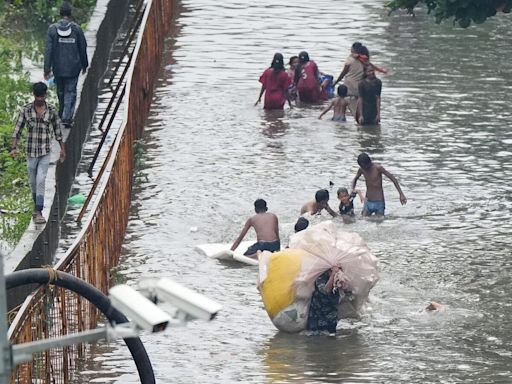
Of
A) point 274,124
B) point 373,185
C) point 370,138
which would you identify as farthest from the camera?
point 274,124

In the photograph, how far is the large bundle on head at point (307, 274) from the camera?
16.5 metres

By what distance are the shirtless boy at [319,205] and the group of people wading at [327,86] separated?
537cm

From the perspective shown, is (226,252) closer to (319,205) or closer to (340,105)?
(319,205)

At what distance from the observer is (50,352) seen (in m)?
14.5

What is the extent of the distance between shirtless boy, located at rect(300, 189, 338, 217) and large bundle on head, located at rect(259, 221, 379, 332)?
3.49 metres

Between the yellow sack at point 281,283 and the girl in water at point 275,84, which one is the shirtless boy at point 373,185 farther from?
the girl in water at point 275,84

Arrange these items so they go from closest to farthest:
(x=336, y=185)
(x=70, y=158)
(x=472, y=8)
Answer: (x=472, y=8)
(x=70, y=158)
(x=336, y=185)

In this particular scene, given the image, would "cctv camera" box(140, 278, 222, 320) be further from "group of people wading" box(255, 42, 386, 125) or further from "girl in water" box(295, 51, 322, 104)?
"girl in water" box(295, 51, 322, 104)

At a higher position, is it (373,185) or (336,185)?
(373,185)

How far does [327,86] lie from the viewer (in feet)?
92.0

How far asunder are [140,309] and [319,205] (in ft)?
41.5

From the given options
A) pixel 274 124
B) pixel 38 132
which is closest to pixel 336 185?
pixel 274 124

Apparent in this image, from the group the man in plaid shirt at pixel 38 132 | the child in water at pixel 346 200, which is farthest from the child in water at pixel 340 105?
the man in plaid shirt at pixel 38 132

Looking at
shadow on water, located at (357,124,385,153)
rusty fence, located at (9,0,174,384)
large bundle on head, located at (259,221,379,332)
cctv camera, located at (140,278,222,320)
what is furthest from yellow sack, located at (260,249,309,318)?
cctv camera, located at (140,278,222,320)
